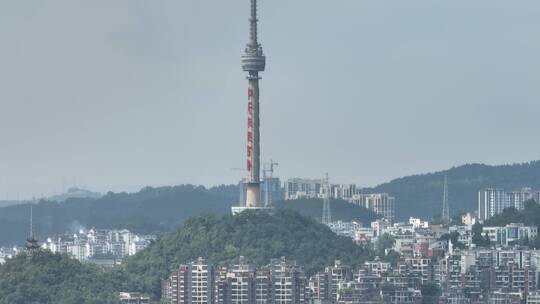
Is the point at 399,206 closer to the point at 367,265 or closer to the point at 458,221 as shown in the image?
the point at 458,221

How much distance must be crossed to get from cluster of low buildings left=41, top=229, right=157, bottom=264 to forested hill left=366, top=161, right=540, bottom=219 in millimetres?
17013

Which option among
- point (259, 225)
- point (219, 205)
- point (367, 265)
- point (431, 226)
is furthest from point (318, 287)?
point (219, 205)

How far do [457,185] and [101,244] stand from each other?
26010mm

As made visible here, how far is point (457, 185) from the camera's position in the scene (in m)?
160

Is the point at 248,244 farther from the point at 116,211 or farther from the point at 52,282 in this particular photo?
the point at 116,211

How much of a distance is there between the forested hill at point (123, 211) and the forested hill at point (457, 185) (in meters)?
8.07

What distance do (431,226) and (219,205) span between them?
35109 millimetres

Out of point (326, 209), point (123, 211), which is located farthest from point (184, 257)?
point (123, 211)

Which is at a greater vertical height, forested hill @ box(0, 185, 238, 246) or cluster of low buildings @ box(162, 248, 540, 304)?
forested hill @ box(0, 185, 238, 246)

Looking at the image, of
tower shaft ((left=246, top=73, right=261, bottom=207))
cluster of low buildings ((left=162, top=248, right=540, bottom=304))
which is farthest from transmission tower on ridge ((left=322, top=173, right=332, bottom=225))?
cluster of low buildings ((left=162, top=248, right=540, bottom=304))

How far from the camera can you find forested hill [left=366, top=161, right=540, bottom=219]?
508 feet

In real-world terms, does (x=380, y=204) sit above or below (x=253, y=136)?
above

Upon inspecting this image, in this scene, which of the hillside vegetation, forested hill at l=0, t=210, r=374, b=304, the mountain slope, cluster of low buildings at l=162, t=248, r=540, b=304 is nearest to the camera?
cluster of low buildings at l=162, t=248, r=540, b=304

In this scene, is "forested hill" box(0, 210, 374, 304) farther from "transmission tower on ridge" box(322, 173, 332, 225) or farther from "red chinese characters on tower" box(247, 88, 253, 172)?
"transmission tower on ridge" box(322, 173, 332, 225)
